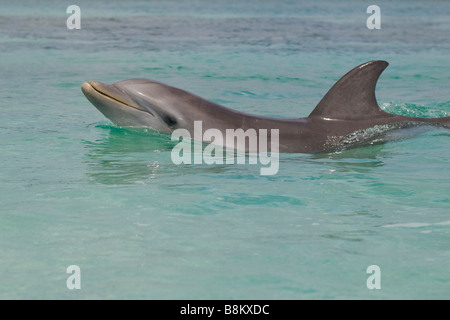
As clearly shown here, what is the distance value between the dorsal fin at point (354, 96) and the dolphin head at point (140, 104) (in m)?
1.60

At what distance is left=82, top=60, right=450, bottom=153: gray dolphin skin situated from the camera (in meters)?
7.96

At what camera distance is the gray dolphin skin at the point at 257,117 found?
26.1 feet

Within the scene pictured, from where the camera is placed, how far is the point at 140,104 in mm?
8008

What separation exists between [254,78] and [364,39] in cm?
989

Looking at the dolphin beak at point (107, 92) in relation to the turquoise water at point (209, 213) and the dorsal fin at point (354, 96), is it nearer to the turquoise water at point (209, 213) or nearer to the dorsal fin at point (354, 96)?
the turquoise water at point (209, 213)

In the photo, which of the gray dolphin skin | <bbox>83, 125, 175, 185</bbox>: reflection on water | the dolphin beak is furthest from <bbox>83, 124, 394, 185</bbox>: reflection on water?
the dolphin beak

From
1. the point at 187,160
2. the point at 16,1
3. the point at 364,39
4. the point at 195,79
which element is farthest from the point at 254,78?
the point at 16,1

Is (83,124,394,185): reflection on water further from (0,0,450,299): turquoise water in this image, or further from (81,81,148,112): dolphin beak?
(81,81,148,112): dolphin beak

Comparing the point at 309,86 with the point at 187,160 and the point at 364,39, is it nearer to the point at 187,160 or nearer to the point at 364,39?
the point at 187,160

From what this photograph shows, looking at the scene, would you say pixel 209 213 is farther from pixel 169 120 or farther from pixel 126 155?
pixel 169 120

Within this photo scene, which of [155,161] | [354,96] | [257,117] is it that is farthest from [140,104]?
[354,96]

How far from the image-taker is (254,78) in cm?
1548

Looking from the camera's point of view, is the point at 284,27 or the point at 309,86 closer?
the point at 309,86
